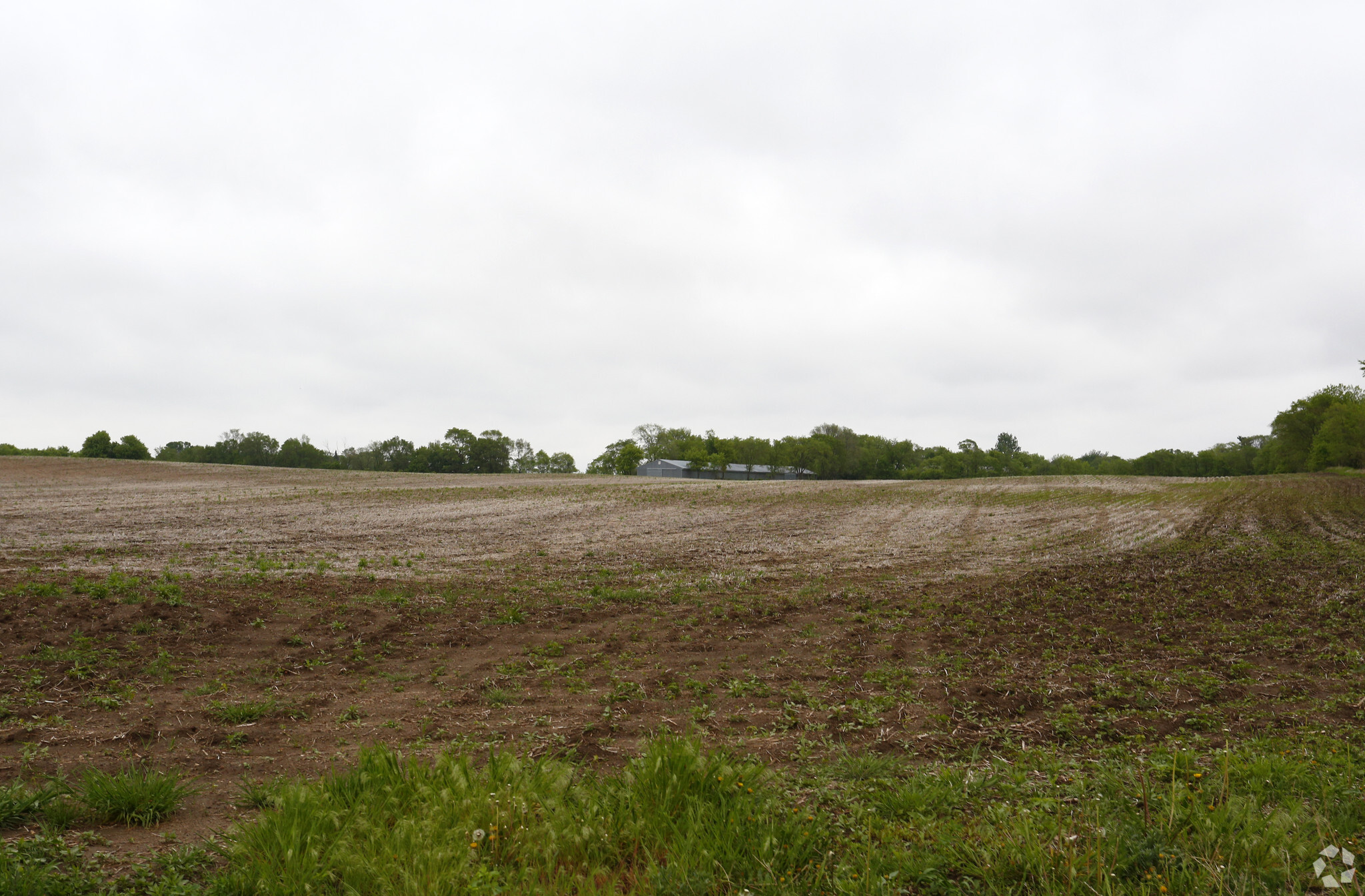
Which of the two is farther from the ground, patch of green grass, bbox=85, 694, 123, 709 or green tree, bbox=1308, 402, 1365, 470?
green tree, bbox=1308, 402, 1365, 470

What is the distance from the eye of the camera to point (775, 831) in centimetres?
440

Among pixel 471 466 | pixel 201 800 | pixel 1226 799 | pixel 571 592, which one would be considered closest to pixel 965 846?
pixel 1226 799

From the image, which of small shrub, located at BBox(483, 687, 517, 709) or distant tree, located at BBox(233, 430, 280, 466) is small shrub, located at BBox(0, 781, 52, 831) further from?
distant tree, located at BBox(233, 430, 280, 466)

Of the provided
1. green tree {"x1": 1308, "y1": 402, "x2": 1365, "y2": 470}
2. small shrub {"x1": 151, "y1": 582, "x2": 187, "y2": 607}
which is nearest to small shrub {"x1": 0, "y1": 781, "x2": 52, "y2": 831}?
small shrub {"x1": 151, "y1": 582, "x2": 187, "y2": 607}

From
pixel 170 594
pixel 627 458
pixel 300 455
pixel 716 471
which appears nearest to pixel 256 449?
pixel 300 455

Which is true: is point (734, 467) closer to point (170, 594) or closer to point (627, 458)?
point (627, 458)

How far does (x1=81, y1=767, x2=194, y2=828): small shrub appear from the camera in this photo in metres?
4.82

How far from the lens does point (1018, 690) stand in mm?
8086

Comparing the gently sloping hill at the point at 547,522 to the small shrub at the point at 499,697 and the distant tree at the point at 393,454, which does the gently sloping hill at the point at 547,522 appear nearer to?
the small shrub at the point at 499,697

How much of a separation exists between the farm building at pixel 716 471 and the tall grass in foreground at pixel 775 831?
138m

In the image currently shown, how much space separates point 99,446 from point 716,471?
10315cm

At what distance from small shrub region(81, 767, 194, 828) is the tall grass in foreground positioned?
39.5 inches

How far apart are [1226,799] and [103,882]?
22.9ft

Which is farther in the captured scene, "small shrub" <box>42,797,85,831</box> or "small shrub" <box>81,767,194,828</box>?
"small shrub" <box>81,767,194,828</box>
